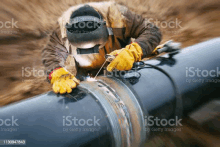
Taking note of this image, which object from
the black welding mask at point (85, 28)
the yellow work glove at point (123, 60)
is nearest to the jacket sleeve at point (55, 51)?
the black welding mask at point (85, 28)

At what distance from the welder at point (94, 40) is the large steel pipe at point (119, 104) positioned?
16 centimetres

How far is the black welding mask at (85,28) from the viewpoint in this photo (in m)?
1.79

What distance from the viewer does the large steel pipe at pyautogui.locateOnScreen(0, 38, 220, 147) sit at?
3.40 ft

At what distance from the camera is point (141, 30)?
7.07ft

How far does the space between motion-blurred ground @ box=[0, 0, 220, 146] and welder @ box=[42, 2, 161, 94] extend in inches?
85.2

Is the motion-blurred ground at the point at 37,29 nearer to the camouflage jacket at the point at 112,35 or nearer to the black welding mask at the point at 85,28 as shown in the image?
the camouflage jacket at the point at 112,35

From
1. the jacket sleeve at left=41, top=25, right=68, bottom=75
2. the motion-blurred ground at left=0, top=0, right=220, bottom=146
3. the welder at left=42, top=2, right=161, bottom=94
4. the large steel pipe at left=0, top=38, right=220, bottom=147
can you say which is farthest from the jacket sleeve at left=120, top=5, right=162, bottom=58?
the motion-blurred ground at left=0, top=0, right=220, bottom=146

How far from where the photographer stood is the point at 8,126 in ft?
3.23

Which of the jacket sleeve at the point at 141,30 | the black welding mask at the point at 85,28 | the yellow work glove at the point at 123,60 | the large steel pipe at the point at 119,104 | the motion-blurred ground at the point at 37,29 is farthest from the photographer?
the motion-blurred ground at the point at 37,29

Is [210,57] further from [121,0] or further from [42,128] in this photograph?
[121,0]

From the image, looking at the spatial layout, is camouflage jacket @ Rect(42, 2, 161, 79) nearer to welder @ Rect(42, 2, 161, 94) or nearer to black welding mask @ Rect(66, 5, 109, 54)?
welder @ Rect(42, 2, 161, 94)

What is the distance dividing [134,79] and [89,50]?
72 centimetres

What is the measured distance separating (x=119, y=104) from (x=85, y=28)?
0.98 metres

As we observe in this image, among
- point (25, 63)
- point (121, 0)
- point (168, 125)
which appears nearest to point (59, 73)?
point (168, 125)
